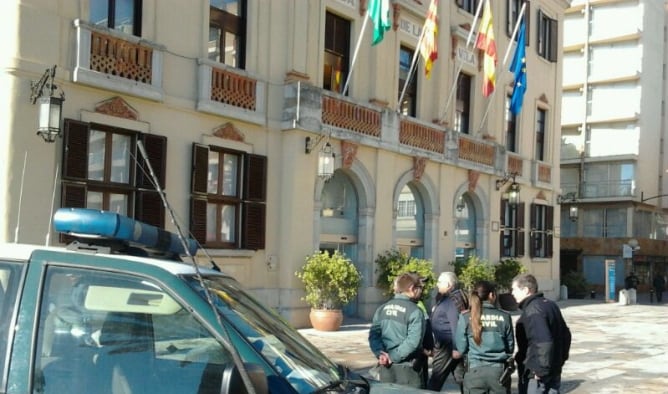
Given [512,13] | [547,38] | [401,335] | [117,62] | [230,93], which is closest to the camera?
[401,335]

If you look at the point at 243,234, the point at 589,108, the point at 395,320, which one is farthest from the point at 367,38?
the point at 589,108

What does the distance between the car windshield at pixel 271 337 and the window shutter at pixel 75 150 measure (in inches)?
369

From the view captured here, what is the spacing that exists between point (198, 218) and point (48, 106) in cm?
411

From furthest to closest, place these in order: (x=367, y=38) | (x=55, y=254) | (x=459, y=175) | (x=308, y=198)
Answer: (x=459, y=175) < (x=367, y=38) < (x=308, y=198) < (x=55, y=254)

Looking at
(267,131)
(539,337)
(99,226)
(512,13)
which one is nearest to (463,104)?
(512,13)

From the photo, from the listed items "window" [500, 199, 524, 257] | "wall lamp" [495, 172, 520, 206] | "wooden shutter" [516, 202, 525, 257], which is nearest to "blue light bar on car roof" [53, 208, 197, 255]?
"wall lamp" [495, 172, 520, 206]

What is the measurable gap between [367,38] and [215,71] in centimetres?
563

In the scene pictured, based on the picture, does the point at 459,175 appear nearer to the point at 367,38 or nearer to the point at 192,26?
the point at 367,38

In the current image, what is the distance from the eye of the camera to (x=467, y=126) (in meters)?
24.2

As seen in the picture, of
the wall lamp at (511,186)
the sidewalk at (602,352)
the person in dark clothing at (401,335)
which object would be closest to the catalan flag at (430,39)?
the sidewalk at (602,352)

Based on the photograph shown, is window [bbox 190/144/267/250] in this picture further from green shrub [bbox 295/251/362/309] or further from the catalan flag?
the catalan flag

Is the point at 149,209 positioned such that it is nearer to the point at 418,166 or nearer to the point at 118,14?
the point at 118,14

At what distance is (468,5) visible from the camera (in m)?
24.0

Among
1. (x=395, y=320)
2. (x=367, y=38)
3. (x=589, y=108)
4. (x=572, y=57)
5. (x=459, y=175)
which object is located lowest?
(x=395, y=320)
